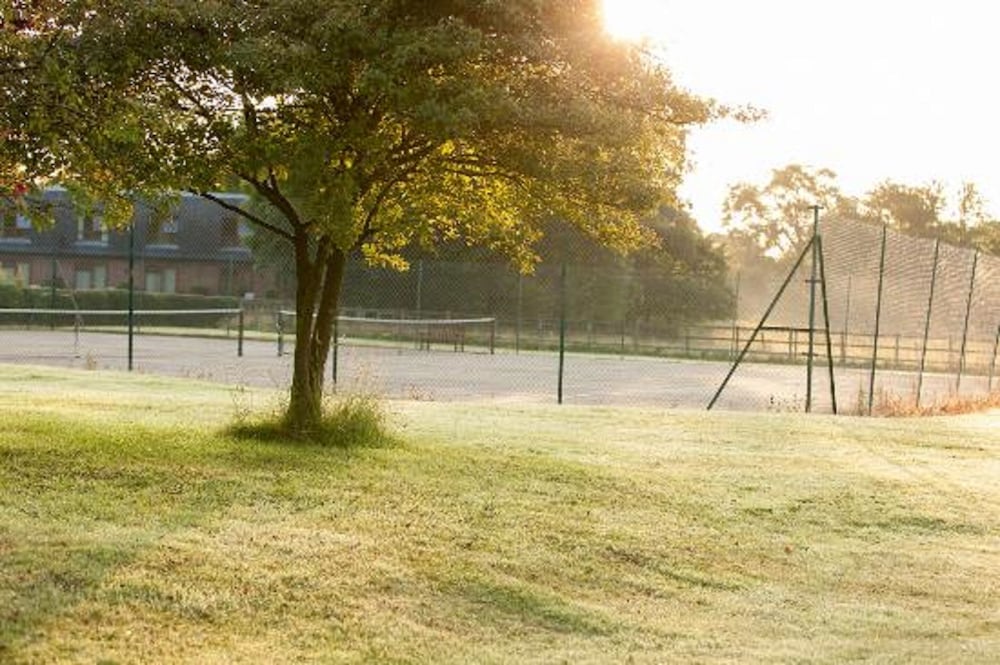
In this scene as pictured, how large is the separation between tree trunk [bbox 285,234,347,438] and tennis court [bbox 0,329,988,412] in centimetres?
705

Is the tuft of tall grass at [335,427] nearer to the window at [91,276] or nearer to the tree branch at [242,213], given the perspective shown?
the tree branch at [242,213]

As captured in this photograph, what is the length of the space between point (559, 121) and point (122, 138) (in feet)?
11.8

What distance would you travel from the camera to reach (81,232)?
199ft

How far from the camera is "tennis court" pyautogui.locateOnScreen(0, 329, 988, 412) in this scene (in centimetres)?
2531

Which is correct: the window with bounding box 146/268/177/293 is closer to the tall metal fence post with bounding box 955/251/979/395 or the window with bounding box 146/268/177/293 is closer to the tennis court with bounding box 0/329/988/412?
the tennis court with bounding box 0/329/988/412

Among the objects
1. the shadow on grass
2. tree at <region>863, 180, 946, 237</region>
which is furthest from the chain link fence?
tree at <region>863, 180, 946, 237</region>

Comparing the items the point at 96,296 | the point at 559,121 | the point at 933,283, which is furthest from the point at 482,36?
the point at 96,296

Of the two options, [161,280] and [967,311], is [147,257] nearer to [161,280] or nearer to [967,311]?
[161,280]

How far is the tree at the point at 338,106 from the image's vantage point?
10.7 m

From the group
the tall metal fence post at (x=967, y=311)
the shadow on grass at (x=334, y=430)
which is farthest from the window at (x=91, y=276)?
the shadow on grass at (x=334, y=430)

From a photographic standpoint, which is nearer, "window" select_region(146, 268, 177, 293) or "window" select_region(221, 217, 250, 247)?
"window" select_region(221, 217, 250, 247)

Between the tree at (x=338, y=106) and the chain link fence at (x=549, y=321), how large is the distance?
1070 mm

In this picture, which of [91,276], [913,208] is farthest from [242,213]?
[913,208]

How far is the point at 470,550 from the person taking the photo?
9.30 meters
